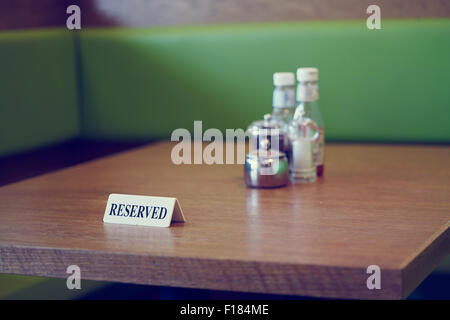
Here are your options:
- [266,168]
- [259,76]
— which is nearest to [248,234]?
[266,168]

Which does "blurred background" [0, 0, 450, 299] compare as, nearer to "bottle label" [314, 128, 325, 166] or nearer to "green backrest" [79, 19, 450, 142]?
"green backrest" [79, 19, 450, 142]

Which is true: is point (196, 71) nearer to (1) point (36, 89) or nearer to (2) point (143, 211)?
(1) point (36, 89)

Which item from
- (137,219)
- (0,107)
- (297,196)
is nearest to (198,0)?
(0,107)

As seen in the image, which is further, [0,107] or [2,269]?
[0,107]

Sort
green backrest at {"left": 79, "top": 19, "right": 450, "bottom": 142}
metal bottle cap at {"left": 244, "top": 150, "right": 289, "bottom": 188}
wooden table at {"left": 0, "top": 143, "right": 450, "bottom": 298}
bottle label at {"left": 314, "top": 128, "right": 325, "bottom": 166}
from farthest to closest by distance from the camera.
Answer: green backrest at {"left": 79, "top": 19, "right": 450, "bottom": 142} → bottle label at {"left": 314, "top": 128, "right": 325, "bottom": 166} → metal bottle cap at {"left": 244, "top": 150, "right": 289, "bottom": 188} → wooden table at {"left": 0, "top": 143, "right": 450, "bottom": 298}

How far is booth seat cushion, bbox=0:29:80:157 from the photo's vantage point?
7.62 ft

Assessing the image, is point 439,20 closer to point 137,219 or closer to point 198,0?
point 198,0

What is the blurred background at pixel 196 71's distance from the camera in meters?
2.31

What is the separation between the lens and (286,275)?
935 mm

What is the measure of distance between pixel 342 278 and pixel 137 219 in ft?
1.35

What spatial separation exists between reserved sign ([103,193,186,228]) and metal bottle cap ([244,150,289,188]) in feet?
1.00

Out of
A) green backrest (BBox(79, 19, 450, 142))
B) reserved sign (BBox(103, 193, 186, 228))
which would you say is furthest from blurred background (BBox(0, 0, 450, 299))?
reserved sign (BBox(103, 193, 186, 228))

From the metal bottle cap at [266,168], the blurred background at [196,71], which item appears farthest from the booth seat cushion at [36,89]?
the metal bottle cap at [266,168]
